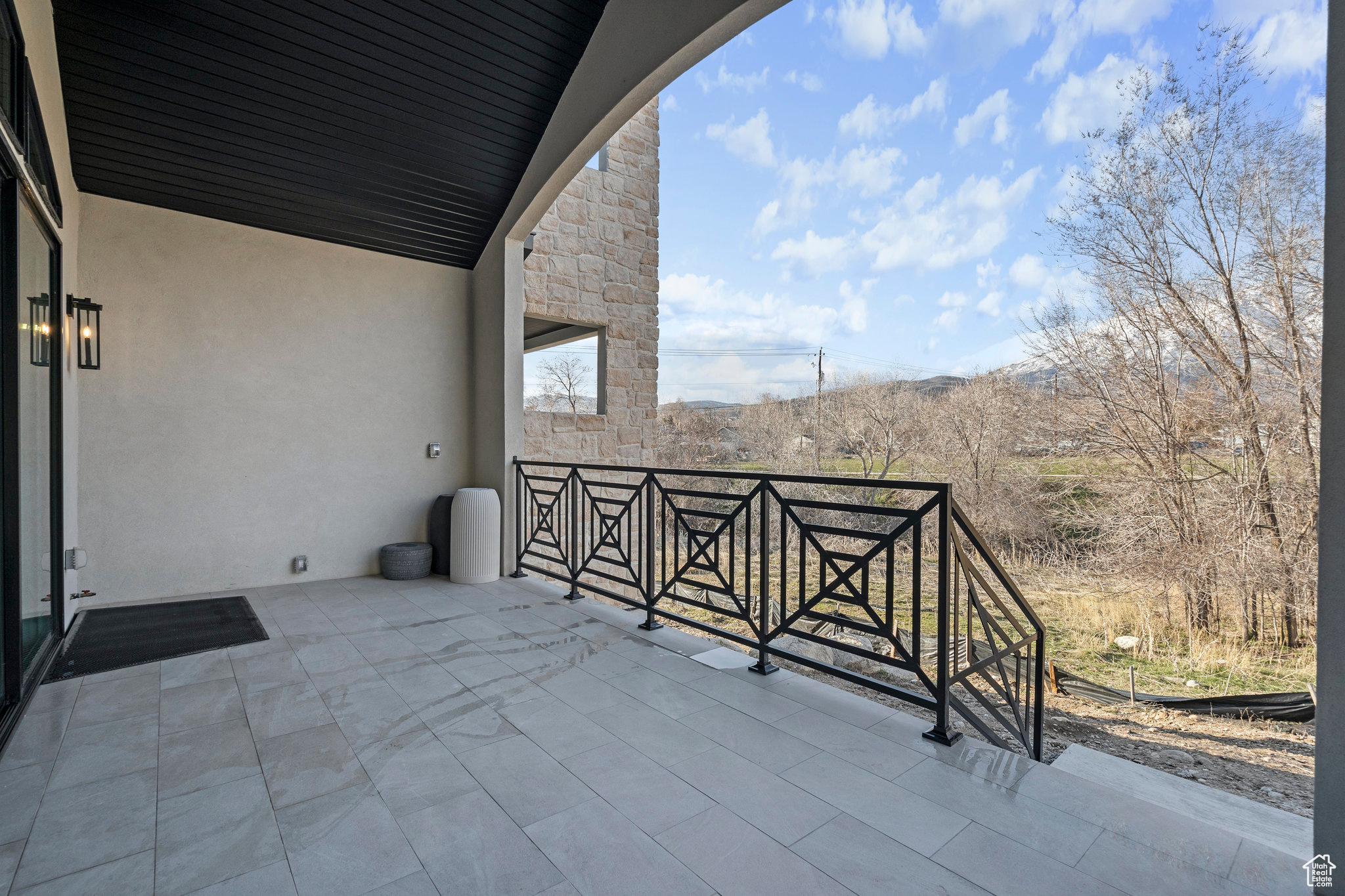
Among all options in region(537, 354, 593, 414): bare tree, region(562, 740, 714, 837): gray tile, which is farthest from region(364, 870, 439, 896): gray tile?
region(537, 354, 593, 414): bare tree

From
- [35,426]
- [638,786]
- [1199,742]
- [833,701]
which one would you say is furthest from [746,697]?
[1199,742]

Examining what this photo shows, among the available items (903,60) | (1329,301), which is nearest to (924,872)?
(1329,301)

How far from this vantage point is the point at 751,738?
7.48 ft

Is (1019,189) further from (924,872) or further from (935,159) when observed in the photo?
(924,872)

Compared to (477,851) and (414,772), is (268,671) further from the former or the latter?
(477,851)

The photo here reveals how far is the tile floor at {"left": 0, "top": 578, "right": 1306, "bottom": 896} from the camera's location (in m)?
1.53

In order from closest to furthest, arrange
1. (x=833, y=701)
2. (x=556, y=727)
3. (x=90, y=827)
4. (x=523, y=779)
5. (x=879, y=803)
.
Result: (x=90, y=827) < (x=879, y=803) < (x=523, y=779) < (x=556, y=727) < (x=833, y=701)

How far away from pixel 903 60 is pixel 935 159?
4.86 meters

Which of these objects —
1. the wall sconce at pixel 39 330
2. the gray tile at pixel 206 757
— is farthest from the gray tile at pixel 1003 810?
the wall sconce at pixel 39 330

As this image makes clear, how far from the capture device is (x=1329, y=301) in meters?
1.41

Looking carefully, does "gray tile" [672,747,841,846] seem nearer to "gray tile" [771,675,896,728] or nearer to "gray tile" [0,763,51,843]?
"gray tile" [771,675,896,728]

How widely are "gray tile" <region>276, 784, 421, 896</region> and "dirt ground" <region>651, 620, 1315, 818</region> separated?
81.5 inches

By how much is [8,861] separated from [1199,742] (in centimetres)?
699

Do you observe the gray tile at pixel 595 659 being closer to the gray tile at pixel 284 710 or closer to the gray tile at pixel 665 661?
the gray tile at pixel 665 661
